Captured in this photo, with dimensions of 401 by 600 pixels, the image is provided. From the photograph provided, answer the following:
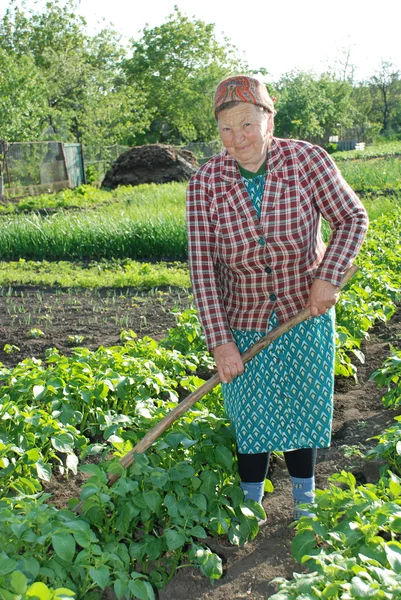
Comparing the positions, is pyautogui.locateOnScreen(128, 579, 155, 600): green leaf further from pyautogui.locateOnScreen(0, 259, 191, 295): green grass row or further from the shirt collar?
pyautogui.locateOnScreen(0, 259, 191, 295): green grass row

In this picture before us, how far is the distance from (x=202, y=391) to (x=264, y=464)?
0.41m

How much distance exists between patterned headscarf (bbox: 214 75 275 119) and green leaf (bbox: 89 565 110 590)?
1495mm

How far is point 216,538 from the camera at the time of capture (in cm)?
272

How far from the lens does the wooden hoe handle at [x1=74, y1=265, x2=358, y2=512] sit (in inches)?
96.0

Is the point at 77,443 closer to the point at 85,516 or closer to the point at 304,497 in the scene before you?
the point at 85,516

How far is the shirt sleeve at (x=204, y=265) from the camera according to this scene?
246 cm

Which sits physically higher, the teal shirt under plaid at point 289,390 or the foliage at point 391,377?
the teal shirt under plaid at point 289,390

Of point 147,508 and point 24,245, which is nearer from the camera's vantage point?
point 147,508

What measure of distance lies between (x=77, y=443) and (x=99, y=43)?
31.1m

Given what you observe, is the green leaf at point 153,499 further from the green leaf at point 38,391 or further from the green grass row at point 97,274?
the green grass row at point 97,274

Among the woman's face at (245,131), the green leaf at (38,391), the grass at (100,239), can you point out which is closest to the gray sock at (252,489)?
the green leaf at (38,391)

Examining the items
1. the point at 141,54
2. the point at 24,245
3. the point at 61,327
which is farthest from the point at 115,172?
the point at 141,54

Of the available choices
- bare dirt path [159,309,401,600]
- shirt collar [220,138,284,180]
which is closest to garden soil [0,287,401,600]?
bare dirt path [159,309,401,600]

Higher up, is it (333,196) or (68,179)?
(333,196)
